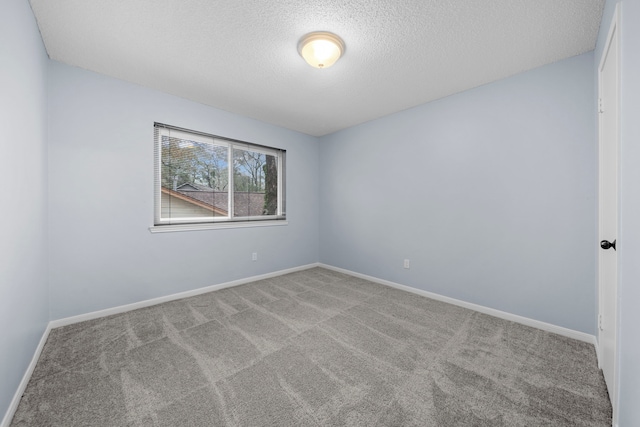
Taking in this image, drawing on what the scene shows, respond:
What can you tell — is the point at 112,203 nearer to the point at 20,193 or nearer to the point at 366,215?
the point at 20,193

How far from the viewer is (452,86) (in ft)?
8.57

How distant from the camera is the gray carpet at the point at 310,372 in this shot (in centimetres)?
132

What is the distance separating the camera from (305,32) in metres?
1.82

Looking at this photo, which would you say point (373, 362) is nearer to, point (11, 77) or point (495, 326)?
point (495, 326)

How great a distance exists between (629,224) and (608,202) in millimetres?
742

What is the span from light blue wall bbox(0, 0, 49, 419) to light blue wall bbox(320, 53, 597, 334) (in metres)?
3.41

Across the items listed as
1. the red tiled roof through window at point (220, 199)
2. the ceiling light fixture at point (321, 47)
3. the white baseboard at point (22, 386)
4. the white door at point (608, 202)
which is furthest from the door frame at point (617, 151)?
the red tiled roof through window at point (220, 199)

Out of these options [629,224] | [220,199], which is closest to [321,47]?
[629,224]

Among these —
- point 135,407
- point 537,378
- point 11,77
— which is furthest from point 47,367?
point 537,378

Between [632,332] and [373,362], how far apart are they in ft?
4.39

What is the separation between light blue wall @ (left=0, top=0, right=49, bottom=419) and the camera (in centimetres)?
125

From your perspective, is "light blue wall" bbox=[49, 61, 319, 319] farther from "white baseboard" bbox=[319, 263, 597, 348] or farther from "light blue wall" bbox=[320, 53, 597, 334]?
"white baseboard" bbox=[319, 263, 597, 348]

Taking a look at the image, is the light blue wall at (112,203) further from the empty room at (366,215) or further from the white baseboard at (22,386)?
the white baseboard at (22,386)

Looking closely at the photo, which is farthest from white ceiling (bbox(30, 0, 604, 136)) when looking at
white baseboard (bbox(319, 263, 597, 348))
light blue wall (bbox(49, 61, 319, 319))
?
white baseboard (bbox(319, 263, 597, 348))
